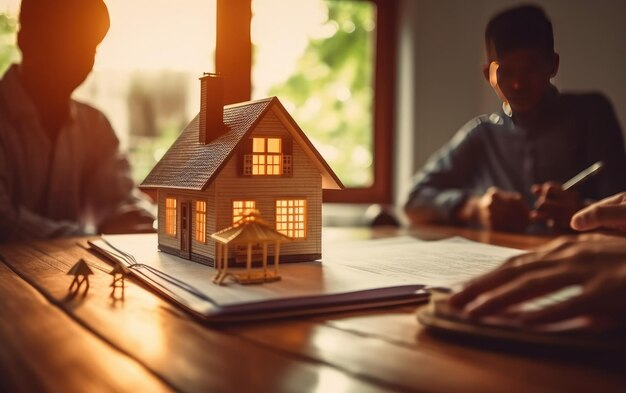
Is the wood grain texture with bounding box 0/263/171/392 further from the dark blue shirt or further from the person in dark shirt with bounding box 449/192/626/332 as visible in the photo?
the dark blue shirt

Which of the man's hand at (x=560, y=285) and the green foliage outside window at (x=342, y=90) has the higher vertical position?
the green foliage outside window at (x=342, y=90)

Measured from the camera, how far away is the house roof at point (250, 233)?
727mm

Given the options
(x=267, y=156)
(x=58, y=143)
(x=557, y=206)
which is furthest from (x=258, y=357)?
(x=58, y=143)

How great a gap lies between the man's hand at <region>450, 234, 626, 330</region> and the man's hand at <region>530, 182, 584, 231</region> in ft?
3.85

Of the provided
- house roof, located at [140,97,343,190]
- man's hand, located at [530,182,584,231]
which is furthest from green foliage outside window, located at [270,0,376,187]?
house roof, located at [140,97,343,190]

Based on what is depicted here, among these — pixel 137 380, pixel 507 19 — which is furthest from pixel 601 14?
pixel 137 380

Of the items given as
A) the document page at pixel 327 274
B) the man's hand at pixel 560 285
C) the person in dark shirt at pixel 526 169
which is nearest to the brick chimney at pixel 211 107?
the document page at pixel 327 274

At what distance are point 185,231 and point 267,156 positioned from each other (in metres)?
0.18

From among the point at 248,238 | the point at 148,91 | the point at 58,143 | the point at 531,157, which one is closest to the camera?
the point at 248,238

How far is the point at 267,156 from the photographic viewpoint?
945mm

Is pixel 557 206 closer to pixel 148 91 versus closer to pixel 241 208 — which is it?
pixel 241 208

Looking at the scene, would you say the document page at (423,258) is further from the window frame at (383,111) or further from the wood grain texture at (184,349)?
the window frame at (383,111)

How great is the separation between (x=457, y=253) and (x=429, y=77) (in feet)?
8.65

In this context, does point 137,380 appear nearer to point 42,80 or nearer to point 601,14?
point 42,80
